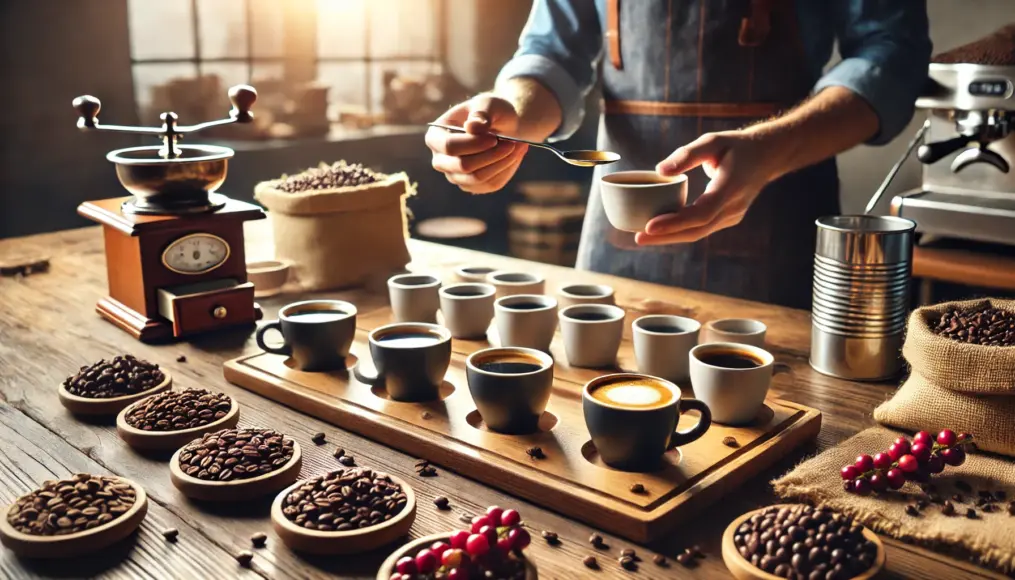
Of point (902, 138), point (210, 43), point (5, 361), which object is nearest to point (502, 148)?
point (5, 361)

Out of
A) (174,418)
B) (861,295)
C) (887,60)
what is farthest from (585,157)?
(174,418)

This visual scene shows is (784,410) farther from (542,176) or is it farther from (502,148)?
(542,176)

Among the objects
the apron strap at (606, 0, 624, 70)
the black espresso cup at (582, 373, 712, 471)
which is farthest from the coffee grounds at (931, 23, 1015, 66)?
the black espresso cup at (582, 373, 712, 471)

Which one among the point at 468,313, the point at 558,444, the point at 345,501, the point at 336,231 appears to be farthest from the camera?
the point at 336,231

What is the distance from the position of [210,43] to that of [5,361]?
413 cm

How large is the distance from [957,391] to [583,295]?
0.79 meters

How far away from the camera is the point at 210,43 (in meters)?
5.55

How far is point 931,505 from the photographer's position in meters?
1.18

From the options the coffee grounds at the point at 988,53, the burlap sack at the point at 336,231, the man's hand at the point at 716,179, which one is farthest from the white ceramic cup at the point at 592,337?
the coffee grounds at the point at 988,53

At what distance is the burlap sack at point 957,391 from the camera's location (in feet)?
4.20

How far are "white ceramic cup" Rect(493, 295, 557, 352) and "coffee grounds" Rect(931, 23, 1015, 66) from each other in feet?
5.42

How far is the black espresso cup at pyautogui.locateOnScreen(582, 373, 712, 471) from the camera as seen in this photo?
122 centimetres

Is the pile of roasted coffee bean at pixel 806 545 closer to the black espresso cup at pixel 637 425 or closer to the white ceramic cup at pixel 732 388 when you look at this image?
the black espresso cup at pixel 637 425

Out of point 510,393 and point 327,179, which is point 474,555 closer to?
point 510,393
